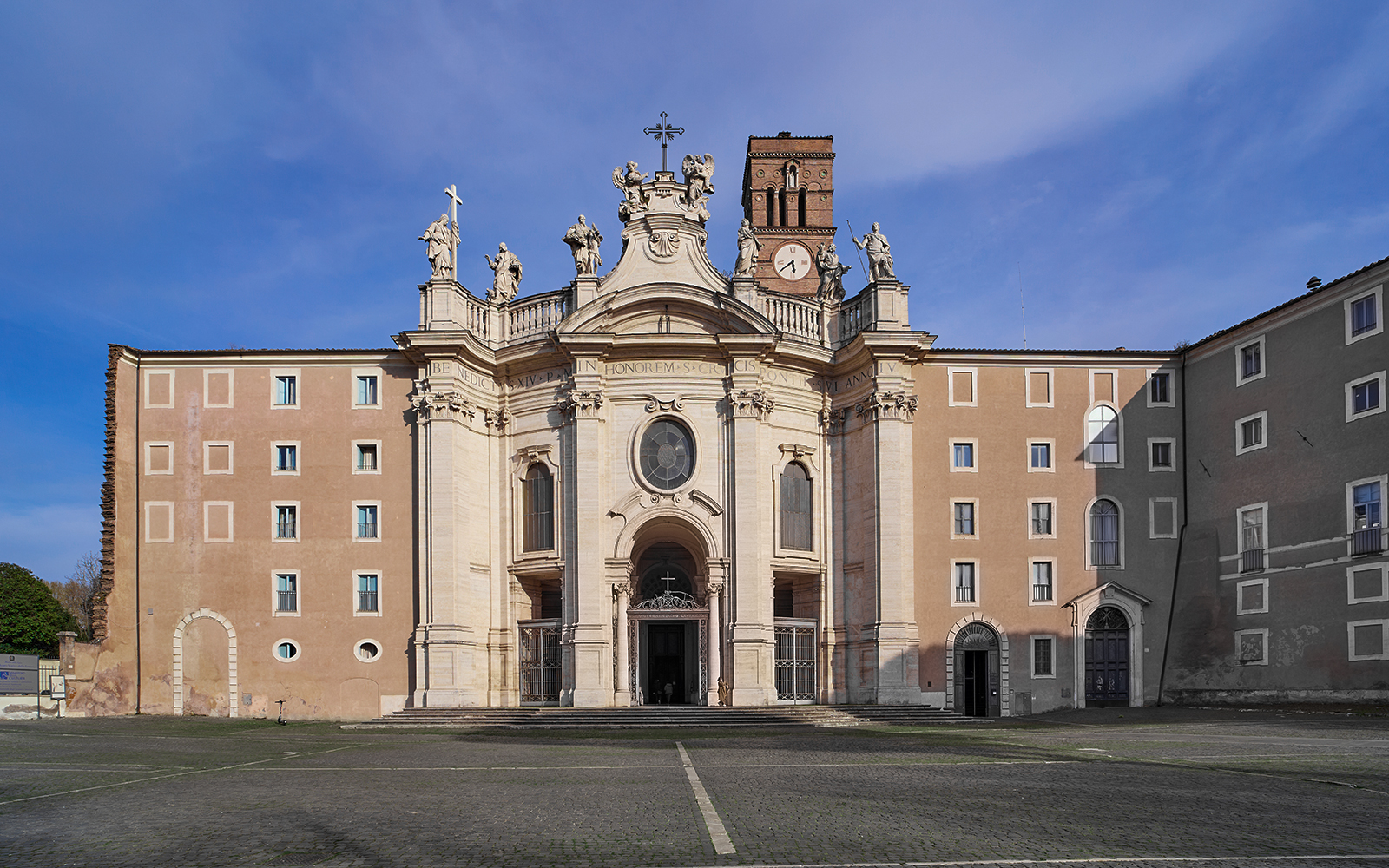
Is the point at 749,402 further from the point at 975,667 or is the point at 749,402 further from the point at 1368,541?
the point at 1368,541

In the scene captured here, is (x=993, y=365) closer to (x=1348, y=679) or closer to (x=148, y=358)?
(x=1348, y=679)

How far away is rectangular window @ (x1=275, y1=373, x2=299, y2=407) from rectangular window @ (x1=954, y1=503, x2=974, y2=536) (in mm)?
24676

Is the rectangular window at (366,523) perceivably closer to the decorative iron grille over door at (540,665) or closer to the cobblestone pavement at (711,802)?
the decorative iron grille over door at (540,665)

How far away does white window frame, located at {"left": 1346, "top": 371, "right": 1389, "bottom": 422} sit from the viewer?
32.8 metres

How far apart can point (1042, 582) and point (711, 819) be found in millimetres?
29381

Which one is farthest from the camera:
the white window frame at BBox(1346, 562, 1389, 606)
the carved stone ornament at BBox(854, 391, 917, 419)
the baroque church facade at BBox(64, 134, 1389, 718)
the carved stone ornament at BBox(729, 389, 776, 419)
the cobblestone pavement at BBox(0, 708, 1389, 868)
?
the carved stone ornament at BBox(854, 391, 917, 419)

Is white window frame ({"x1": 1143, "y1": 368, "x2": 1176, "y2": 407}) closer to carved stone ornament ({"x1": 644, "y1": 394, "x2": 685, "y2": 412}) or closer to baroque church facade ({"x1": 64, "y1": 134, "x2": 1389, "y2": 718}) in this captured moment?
Answer: baroque church facade ({"x1": 64, "y1": 134, "x2": 1389, "y2": 718})

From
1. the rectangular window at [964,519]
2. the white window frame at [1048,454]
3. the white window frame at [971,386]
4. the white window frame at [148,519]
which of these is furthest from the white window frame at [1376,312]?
the white window frame at [148,519]

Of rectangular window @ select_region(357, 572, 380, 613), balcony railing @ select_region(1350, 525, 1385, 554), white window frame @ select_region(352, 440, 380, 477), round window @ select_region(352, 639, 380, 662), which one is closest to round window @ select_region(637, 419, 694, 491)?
white window frame @ select_region(352, 440, 380, 477)

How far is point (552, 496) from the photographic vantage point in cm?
3991

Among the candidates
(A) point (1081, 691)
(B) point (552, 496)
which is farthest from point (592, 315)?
(A) point (1081, 691)

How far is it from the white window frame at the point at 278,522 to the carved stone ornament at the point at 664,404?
13179 mm

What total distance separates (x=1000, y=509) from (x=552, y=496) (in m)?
16.4

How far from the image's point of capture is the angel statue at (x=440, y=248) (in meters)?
40.1
